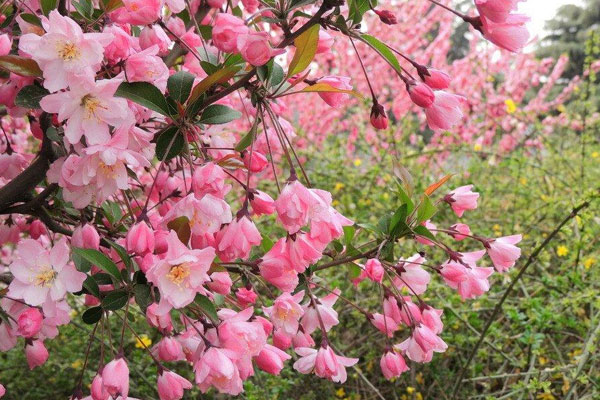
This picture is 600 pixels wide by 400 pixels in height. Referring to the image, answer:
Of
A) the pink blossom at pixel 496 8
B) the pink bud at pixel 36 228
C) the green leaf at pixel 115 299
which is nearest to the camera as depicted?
the pink blossom at pixel 496 8

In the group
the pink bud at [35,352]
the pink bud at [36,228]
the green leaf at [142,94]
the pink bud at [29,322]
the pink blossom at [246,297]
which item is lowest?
the pink bud at [35,352]

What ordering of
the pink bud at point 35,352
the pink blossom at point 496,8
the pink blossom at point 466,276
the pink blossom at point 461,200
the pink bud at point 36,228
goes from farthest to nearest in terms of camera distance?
the pink bud at point 36,228 → the pink bud at point 35,352 → the pink blossom at point 461,200 → the pink blossom at point 466,276 → the pink blossom at point 496,8

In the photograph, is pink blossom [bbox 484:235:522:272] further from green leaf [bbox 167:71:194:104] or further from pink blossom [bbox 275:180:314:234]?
green leaf [bbox 167:71:194:104]

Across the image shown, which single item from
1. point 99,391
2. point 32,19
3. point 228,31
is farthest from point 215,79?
point 99,391

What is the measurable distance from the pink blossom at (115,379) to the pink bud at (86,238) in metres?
0.23

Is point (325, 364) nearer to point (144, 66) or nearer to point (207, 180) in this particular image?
point (207, 180)

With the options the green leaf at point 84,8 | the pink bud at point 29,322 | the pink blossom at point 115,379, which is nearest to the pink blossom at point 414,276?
the pink blossom at point 115,379

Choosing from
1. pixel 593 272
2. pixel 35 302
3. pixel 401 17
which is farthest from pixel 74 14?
pixel 401 17

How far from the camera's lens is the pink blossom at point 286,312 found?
1.17 meters

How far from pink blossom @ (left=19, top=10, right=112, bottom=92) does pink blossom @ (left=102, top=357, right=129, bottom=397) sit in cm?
44

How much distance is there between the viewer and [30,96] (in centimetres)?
109

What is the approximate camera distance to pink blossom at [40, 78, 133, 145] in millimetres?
1006

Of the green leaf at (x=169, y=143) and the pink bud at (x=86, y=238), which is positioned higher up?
the green leaf at (x=169, y=143)

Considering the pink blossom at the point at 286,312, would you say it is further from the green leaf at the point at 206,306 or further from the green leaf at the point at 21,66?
the green leaf at the point at 21,66
